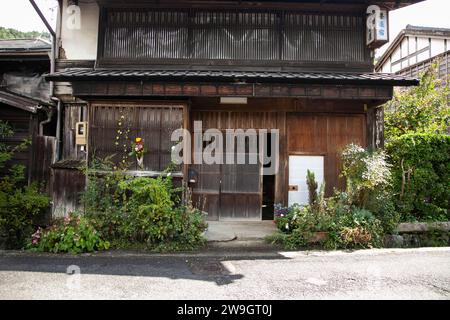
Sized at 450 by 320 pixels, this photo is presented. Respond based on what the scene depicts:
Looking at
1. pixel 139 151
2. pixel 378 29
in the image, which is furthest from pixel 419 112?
pixel 139 151

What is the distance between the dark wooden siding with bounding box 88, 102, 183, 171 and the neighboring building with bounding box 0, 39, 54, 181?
2.53 metres

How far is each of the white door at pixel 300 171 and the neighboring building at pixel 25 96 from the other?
7714mm

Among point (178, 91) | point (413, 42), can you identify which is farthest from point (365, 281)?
point (413, 42)

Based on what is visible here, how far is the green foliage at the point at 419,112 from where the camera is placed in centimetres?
1129

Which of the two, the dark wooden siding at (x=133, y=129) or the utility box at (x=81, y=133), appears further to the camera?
the utility box at (x=81, y=133)

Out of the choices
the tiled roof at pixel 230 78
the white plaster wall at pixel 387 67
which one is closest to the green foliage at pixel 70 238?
the tiled roof at pixel 230 78

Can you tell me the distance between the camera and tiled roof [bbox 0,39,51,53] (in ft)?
32.2

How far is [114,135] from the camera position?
7996mm

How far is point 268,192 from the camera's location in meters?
9.65

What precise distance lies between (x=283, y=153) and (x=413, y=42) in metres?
14.6

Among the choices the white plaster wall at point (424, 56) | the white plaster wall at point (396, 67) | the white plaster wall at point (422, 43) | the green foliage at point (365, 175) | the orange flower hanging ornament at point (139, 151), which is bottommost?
the green foliage at point (365, 175)

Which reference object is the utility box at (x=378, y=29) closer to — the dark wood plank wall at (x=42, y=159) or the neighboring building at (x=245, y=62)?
the neighboring building at (x=245, y=62)

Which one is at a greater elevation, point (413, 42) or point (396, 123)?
point (413, 42)

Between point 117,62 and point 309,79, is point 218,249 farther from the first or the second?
point 117,62
